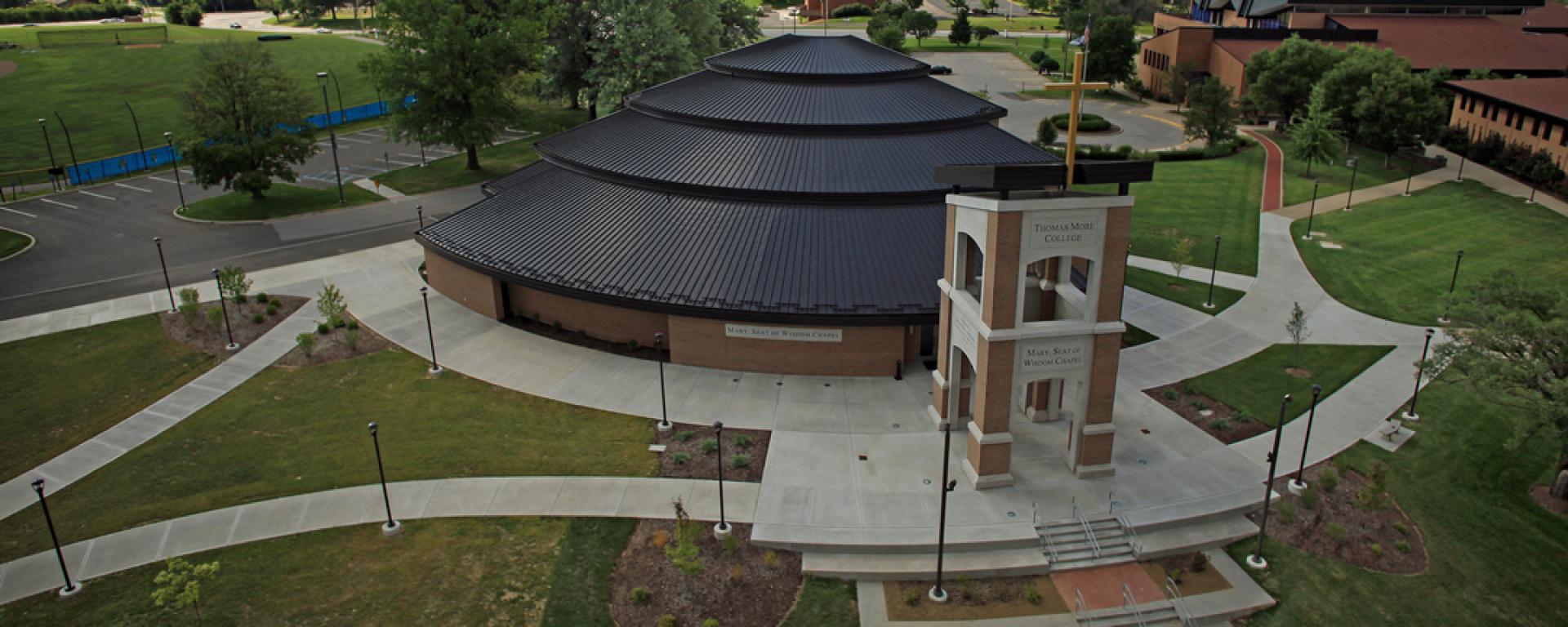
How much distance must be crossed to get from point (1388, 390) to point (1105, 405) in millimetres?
14968

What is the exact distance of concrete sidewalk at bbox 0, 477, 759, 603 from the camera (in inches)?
1003

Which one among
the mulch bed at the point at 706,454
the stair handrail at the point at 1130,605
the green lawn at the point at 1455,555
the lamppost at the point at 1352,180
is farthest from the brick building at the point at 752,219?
the lamppost at the point at 1352,180

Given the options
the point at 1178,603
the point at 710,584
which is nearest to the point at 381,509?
the point at 710,584

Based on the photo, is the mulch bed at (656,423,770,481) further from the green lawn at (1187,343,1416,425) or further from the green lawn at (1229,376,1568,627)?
the green lawn at (1187,343,1416,425)

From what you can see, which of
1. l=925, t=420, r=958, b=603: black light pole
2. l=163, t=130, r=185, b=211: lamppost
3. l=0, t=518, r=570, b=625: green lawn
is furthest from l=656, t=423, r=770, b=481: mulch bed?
l=163, t=130, r=185, b=211: lamppost

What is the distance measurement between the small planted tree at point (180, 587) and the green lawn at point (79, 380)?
484 inches

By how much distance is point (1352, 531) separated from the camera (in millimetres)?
26422

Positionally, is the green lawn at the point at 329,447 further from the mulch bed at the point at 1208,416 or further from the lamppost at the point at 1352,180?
the lamppost at the point at 1352,180

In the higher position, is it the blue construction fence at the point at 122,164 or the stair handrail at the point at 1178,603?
the blue construction fence at the point at 122,164

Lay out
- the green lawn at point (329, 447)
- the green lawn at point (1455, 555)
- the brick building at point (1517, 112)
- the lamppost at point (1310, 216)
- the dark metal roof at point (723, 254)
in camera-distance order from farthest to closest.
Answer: the brick building at point (1517, 112) < the lamppost at point (1310, 216) < the dark metal roof at point (723, 254) < the green lawn at point (329, 447) < the green lawn at point (1455, 555)

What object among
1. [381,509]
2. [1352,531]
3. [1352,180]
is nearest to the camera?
[1352,531]

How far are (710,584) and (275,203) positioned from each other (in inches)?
1939

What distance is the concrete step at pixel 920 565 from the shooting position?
24516 mm

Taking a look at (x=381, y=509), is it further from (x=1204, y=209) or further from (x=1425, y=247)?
(x=1425, y=247)
